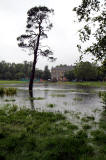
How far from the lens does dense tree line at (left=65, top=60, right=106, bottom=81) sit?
7212 millimetres

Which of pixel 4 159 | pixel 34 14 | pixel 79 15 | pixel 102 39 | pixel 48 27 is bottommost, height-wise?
pixel 4 159

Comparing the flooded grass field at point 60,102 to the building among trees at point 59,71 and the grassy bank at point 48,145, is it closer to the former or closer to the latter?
the grassy bank at point 48,145

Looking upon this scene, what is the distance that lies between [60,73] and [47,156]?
16247 cm

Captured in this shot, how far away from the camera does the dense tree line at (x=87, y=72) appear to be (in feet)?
23.7

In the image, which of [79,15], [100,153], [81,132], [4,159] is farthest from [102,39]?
[4,159]

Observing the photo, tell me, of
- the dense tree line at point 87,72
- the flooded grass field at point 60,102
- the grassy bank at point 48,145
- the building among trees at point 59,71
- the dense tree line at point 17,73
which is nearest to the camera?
the grassy bank at point 48,145

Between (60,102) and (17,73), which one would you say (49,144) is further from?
(17,73)

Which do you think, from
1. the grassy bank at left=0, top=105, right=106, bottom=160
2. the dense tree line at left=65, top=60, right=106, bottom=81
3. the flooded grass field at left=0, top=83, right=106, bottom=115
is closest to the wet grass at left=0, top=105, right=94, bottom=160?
the grassy bank at left=0, top=105, right=106, bottom=160

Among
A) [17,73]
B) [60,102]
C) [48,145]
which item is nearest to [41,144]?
[48,145]

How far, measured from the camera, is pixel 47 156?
3873 millimetres

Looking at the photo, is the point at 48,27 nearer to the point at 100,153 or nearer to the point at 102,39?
the point at 102,39

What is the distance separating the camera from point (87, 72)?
9262 centimetres

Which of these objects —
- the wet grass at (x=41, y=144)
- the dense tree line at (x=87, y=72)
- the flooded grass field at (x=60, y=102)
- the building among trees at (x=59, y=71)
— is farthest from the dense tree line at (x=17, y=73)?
the wet grass at (x=41, y=144)

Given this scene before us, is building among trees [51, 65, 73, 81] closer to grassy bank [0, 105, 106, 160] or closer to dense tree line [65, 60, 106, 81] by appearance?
dense tree line [65, 60, 106, 81]
